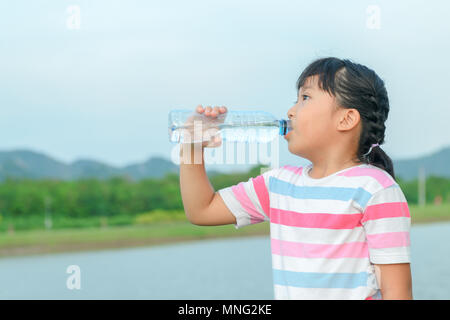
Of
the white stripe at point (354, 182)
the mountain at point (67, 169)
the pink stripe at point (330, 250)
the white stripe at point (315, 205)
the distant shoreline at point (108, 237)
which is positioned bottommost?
the distant shoreline at point (108, 237)

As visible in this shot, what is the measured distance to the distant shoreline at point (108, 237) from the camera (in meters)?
5.08

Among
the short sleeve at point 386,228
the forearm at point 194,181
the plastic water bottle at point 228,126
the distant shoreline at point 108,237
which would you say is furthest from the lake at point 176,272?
the short sleeve at point 386,228

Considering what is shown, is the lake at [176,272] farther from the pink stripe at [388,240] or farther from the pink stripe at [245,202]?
the pink stripe at [388,240]

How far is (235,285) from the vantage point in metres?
3.47

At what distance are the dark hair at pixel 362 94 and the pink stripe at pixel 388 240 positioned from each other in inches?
5.8

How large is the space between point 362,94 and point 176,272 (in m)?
3.17

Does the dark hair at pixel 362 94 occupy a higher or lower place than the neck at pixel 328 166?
higher

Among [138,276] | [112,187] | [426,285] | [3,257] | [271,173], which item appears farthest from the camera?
[112,187]

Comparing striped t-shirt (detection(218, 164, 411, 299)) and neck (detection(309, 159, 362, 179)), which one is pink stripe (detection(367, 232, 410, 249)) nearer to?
striped t-shirt (detection(218, 164, 411, 299))

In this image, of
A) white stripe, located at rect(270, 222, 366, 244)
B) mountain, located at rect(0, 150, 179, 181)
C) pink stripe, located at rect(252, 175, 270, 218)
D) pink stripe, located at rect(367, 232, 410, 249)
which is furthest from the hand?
mountain, located at rect(0, 150, 179, 181)

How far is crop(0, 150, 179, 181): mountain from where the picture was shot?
6.07m
